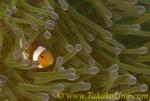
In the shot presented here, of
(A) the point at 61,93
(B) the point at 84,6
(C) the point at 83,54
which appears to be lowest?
(A) the point at 61,93

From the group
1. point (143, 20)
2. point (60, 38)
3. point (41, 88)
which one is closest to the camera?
point (41, 88)

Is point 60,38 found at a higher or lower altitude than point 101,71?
higher

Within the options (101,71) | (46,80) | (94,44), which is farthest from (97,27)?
(46,80)

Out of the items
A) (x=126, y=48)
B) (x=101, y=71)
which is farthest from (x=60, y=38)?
(x=126, y=48)

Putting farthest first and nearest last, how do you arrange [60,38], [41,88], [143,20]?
[143,20], [60,38], [41,88]

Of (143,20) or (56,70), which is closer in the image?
(56,70)

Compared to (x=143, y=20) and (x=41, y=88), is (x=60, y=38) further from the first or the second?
(x=143, y=20)
